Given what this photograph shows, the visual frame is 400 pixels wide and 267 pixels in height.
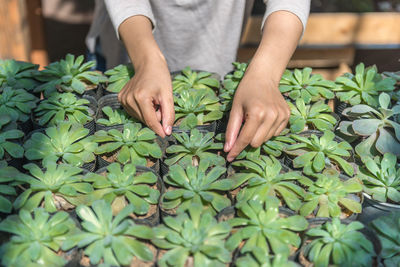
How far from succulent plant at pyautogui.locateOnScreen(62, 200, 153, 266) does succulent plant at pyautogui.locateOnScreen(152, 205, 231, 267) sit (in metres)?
0.04

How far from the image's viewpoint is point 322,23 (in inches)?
114

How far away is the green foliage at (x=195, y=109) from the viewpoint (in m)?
1.22

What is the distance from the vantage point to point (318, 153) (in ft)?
3.55

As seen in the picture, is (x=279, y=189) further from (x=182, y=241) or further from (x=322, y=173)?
(x=182, y=241)

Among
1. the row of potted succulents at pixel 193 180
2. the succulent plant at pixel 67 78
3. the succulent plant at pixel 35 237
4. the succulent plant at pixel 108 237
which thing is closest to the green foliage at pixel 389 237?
the row of potted succulents at pixel 193 180

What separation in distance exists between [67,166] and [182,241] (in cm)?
38

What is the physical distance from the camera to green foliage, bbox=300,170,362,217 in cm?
93

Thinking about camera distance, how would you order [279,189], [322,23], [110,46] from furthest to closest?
[322,23]
[110,46]
[279,189]

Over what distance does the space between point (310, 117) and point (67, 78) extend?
839 millimetres

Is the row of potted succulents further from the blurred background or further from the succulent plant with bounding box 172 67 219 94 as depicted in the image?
the blurred background

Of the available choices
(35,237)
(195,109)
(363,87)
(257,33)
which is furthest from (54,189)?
(257,33)

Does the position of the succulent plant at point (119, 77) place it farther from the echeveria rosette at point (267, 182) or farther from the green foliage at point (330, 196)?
the green foliage at point (330, 196)

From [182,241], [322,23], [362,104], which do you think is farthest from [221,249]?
[322,23]

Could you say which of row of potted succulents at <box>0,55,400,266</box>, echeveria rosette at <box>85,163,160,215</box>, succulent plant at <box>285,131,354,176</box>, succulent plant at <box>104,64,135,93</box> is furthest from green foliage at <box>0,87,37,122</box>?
succulent plant at <box>285,131,354,176</box>
